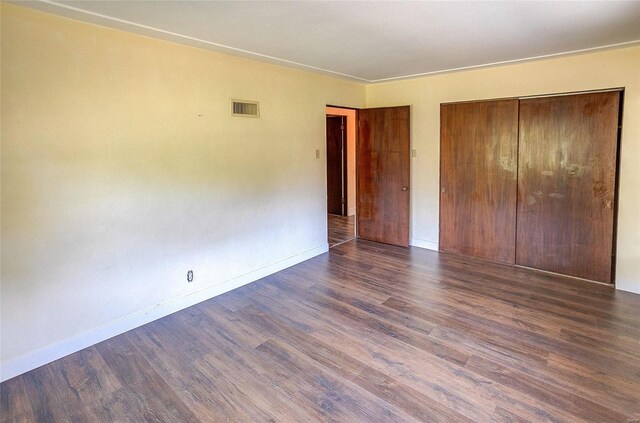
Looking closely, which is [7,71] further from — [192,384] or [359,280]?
[359,280]

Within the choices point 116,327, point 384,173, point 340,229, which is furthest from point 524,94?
point 116,327

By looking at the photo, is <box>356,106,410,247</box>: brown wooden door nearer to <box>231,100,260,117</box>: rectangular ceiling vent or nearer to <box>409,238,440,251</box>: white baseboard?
<box>409,238,440,251</box>: white baseboard

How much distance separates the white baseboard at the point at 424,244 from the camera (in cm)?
514

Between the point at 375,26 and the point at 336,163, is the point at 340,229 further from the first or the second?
the point at 375,26

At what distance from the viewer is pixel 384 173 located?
533cm

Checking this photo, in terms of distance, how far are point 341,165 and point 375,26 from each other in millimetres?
4713

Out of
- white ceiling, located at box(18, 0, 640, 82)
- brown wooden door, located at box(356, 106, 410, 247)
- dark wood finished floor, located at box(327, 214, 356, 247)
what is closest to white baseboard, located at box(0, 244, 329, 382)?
dark wood finished floor, located at box(327, 214, 356, 247)

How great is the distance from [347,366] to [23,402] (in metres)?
2.02

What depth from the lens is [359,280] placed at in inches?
159

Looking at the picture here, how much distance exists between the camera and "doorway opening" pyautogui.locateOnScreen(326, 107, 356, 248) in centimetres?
723

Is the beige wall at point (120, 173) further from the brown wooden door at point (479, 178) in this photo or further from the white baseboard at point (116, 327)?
the brown wooden door at point (479, 178)

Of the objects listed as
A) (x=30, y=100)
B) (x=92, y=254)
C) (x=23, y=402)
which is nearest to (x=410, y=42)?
(x=30, y=100)

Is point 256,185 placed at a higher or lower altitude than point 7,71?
lower

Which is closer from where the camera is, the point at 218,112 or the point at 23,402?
the point at 23,402
